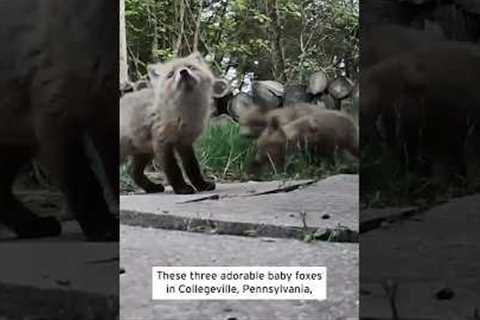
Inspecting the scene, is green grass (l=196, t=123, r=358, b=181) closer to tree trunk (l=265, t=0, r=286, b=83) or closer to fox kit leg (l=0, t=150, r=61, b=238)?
tree trunk (l=265, t=0, r=286, b=83)

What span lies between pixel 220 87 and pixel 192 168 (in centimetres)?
33

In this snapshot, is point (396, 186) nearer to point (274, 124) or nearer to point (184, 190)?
point (274, 124)

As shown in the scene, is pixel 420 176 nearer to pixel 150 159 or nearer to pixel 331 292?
pixel 331 292

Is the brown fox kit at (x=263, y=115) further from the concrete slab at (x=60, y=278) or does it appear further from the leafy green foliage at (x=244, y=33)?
the concrete slab at (x=60, y=278)

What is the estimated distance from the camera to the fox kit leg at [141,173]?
2635 mm

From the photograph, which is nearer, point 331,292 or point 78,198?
point 331,292

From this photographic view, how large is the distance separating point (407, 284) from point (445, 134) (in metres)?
0.60

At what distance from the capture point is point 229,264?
2561mm

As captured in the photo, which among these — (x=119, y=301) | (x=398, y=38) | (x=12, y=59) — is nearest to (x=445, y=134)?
(x=398, y=38)

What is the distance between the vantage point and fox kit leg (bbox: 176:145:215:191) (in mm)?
2660

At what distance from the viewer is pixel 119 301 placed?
2.57m

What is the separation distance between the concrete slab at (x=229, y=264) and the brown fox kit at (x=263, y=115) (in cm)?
42

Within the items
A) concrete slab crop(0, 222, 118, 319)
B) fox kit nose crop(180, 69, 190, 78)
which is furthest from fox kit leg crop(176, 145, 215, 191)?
concrete slab crop(0, 222, 118, 319)

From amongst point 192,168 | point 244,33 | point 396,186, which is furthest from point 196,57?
point 396,186
